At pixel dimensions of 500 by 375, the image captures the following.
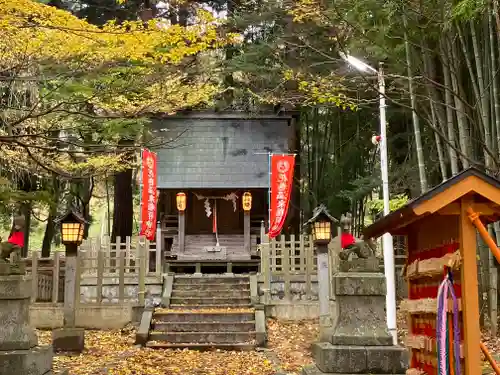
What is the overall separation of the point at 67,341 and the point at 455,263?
26.0 feet

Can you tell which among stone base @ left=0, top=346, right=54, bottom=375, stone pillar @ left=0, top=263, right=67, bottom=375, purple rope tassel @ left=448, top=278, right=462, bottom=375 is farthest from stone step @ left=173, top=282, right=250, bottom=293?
purple rope tassel @ left=448, top=278, right=462, bottom=375

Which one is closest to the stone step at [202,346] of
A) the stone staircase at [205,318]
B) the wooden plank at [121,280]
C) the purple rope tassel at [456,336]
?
the stone staircase at [205,318]

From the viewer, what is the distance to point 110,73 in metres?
11.1

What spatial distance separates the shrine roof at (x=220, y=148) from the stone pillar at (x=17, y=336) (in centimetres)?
1120

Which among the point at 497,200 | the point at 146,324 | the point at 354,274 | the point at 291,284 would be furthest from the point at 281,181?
the point at 497,200

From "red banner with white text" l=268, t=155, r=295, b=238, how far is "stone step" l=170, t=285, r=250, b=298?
222cm

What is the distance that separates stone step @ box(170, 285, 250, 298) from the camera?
14.1 metres

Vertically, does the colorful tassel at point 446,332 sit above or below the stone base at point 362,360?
above

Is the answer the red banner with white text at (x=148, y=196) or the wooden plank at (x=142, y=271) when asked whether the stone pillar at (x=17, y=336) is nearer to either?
the wooden plank at (x=142, y=271)

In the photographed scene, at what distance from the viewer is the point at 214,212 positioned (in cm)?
1911

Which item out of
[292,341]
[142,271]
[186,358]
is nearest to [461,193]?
[186,358]

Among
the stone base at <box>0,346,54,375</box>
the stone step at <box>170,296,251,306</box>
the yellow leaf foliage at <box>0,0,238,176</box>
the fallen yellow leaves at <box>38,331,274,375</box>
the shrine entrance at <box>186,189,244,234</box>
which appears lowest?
the fallen yellow leaves at <box>38,331,274,375</box>

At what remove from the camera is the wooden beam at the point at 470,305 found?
4602mm

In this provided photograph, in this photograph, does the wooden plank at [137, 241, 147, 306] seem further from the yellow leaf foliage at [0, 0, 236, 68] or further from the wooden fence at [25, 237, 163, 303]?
the yellow leaf foliage at [0, 0, 236, 68]
